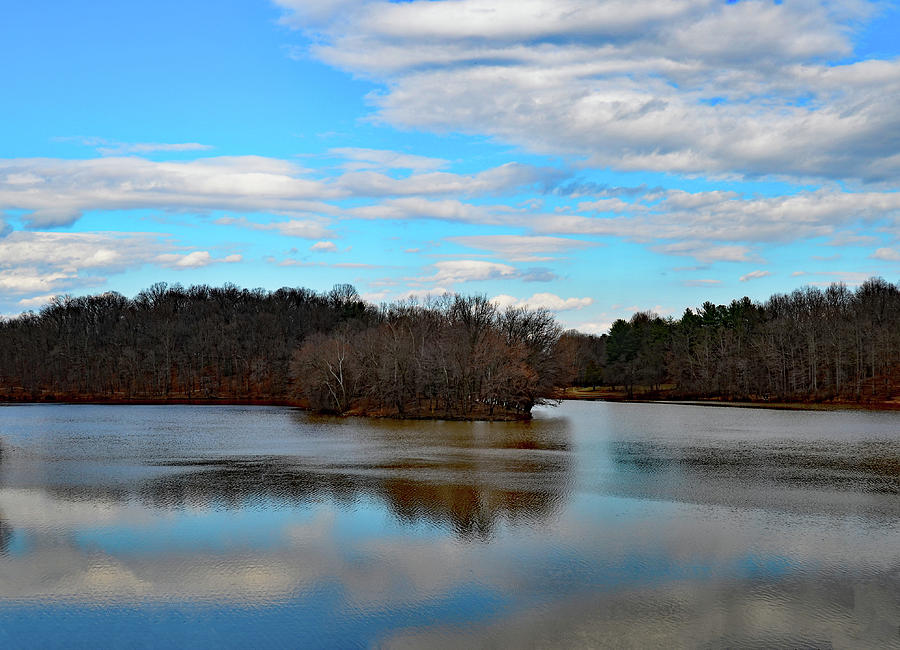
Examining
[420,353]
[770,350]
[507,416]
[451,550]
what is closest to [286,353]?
[420,353]

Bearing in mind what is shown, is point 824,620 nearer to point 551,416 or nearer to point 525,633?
point 525,633

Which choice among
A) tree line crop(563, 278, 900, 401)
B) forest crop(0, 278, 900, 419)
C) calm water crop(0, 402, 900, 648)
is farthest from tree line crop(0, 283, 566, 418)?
calm water crop(0, 402, 900, 648)

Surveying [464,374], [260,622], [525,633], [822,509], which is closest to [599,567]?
[525,633]

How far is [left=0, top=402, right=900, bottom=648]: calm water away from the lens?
13.7 meters

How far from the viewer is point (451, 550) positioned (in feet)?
61.6

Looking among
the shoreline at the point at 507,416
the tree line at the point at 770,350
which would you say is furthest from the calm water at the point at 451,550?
the tree line at the point at 770,350

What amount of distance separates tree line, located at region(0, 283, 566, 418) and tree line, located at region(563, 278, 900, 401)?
17.7m

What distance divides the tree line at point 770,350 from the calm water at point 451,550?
59.3 metres

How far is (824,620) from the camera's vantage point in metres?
13.8

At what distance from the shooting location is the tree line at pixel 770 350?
306ft

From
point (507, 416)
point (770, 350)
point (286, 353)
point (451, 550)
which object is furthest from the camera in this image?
point (286, 353)

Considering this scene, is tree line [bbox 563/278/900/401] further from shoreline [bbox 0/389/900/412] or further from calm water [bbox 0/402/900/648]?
calm water [bbox 0/402/900/648]

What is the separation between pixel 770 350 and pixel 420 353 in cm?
5124

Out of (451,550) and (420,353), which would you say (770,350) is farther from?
(451,550)
